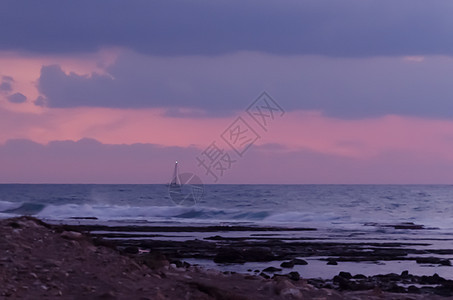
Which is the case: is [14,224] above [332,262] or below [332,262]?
above

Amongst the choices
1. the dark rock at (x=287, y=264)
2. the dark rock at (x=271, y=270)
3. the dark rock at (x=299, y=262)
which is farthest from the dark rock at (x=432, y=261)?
the dark rock at (x=271, y=270)

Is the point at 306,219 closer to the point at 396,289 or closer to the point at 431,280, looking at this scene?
the point at 431,280

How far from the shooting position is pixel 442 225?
54.6 metres

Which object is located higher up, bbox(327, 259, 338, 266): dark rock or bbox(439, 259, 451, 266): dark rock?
bbox(439, 259, 451, 266): dark rock

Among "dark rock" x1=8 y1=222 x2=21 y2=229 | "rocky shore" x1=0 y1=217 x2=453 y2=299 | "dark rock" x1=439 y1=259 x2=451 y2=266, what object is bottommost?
"dark rock" x1=439 y1=259 x2=451 y2=266

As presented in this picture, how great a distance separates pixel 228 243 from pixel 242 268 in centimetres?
1065

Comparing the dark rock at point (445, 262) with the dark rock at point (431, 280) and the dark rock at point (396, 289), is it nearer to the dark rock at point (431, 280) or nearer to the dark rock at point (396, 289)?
the dark rock at point (431, 280)

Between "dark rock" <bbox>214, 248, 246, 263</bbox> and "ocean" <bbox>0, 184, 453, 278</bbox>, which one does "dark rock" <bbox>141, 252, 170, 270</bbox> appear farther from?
"dark rock" <bbox>214, 248, 246, 263</bbox>

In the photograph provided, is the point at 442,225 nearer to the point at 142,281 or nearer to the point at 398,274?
the point at 398,274

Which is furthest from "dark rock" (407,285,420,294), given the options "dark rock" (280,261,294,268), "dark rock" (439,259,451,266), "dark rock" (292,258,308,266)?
"dark rock" (439,259,451,266)

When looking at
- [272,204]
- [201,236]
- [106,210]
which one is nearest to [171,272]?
[201,236]

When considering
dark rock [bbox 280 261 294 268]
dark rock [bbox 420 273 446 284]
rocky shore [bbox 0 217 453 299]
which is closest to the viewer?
rocky shore [bbox 0 217 453 299]

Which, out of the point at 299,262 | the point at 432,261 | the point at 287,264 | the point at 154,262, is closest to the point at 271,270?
the point at 287,264

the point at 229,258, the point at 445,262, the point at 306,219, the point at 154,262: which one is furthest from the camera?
the point at 306,219
